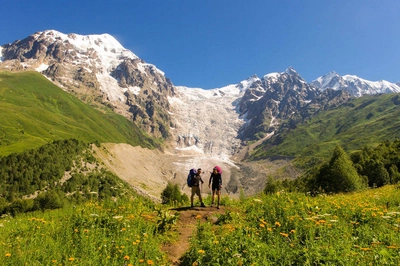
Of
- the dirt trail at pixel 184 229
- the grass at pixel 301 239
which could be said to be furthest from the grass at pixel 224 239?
the dirt trail at pixel 184 229

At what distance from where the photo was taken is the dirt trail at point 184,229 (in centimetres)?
1129

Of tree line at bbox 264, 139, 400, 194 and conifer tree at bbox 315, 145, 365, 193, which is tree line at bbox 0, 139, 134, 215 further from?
conifer tree at bbox 315, 145, 365, 193

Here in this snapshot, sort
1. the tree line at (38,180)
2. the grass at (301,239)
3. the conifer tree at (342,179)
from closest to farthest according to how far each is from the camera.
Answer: the grass at (301,239) → the conifer tree at (342,179) → the tree line at (38,180)

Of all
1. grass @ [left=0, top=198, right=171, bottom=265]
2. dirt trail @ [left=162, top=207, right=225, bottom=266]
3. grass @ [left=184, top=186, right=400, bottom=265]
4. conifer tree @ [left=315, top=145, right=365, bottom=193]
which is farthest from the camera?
conifer tree @ [left=315, top=145, right=365, bottom=193]

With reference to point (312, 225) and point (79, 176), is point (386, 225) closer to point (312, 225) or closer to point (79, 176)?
point (312, 225)

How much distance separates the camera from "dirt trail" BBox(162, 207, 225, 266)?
11.3 metres

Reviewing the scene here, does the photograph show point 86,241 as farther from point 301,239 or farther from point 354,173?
point 354,173

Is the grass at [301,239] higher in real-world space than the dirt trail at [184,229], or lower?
higher

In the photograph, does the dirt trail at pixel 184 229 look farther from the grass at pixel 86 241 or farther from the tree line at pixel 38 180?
the tree line at pixel 38 180

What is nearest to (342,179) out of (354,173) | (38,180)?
(354,173)

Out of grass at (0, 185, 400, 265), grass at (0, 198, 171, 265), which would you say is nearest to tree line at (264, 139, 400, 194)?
grass at (0, 185, 400, 265)

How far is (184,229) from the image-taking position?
47.4ft

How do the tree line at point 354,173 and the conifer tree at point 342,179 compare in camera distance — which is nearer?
the conifer tree at point 342,179

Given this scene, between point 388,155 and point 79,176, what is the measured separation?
603 ft
